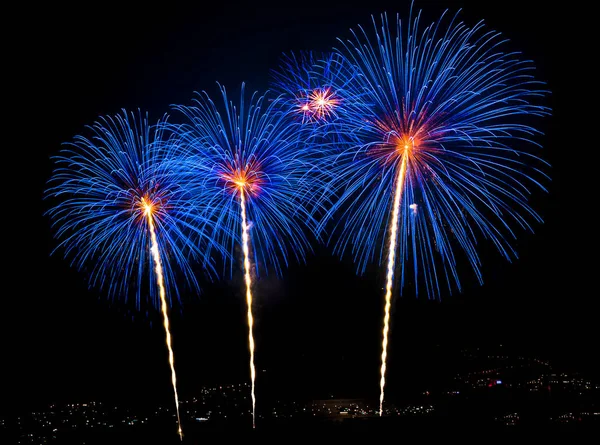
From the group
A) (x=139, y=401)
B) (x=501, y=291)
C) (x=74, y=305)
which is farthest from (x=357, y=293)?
(x=74, y=305)

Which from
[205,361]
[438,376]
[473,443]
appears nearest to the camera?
[473,443]

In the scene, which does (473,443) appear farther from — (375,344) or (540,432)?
(375,344)

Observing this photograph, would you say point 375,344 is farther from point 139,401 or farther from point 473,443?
point 473,443

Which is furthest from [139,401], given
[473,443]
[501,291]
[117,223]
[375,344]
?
[473,443]

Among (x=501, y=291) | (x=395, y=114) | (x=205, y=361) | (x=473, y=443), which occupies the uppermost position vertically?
(x=395, y=114)

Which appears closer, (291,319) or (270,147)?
(270,147)

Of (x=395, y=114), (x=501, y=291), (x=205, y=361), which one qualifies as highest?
(x=395, y=114)

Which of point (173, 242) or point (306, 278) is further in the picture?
point (306, 278)

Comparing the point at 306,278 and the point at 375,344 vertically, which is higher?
the point at 306,278

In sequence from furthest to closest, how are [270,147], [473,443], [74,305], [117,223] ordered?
[74,305], [117,223], [270,147], [473,443]
